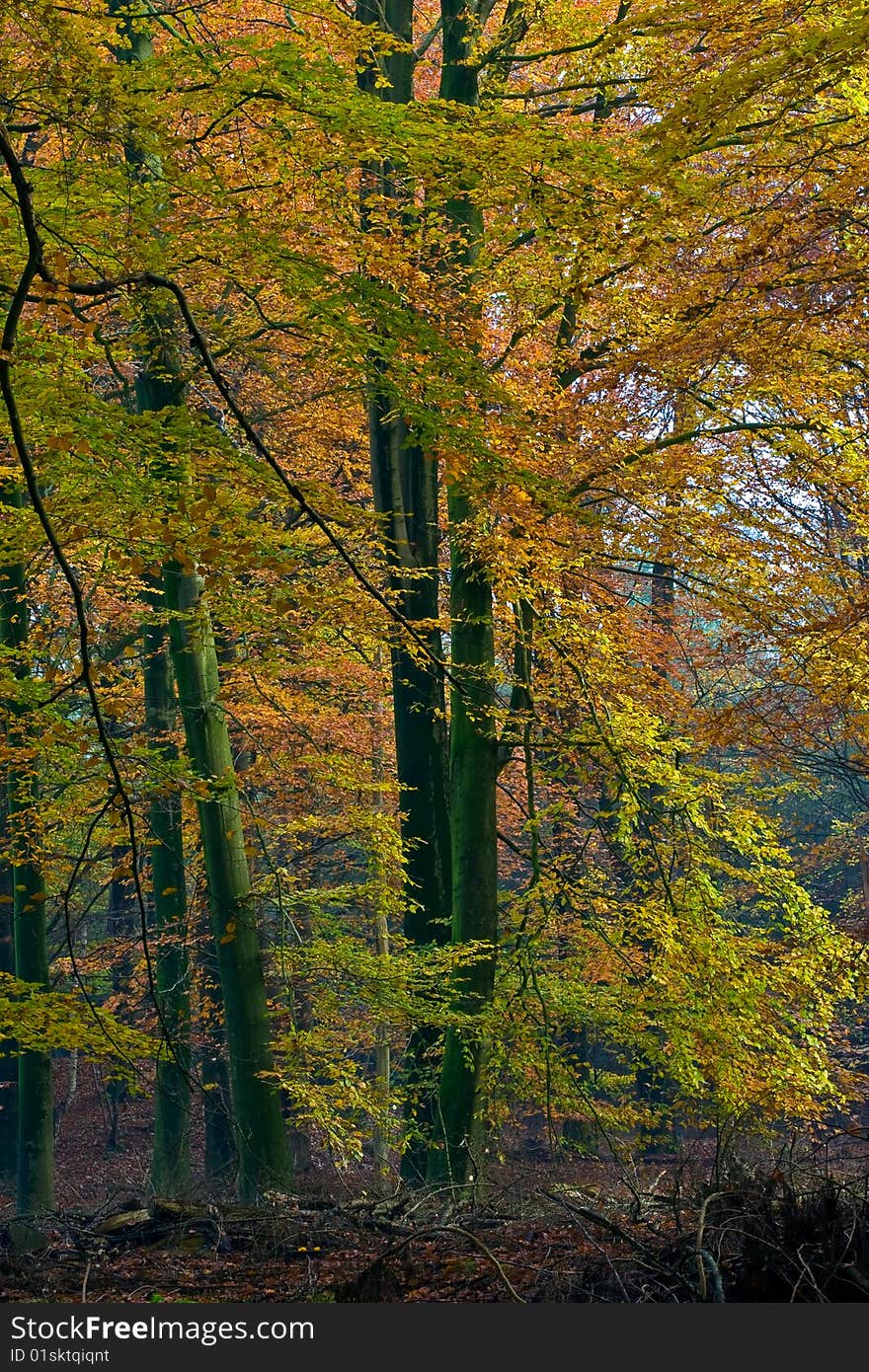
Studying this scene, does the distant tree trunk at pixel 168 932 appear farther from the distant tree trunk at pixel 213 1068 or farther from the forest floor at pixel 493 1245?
the forest floor at pixel 493 1245

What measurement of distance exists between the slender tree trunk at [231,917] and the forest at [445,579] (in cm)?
5

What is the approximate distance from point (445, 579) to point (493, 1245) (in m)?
11.6

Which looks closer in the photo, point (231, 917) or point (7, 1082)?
point (231, 917)

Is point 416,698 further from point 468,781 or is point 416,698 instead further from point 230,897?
point 230,897

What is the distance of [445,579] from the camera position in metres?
17.0

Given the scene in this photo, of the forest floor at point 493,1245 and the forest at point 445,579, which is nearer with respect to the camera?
the forest floor at point 493,1245

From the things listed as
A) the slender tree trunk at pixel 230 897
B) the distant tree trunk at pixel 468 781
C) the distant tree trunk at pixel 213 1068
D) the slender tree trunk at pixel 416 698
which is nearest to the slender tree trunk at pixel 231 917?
the slender tree trunk at pixel 230 897

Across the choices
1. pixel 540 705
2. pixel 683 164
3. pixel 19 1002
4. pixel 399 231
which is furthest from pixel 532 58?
pixel 19 1002

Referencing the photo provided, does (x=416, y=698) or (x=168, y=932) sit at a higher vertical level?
(x=416, y=698)

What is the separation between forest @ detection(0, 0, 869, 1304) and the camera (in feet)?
20.3

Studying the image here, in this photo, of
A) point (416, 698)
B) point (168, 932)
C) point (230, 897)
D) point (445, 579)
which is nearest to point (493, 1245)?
point (230, 897)

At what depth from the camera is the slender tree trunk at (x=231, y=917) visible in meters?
11.3

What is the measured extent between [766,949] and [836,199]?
263 inches

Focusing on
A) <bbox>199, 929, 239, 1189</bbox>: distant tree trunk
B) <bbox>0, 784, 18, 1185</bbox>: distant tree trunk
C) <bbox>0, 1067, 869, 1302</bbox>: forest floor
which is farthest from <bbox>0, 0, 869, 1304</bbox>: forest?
<bbox>0, 784, 18, 1185</bbox>: distant tree trunk
